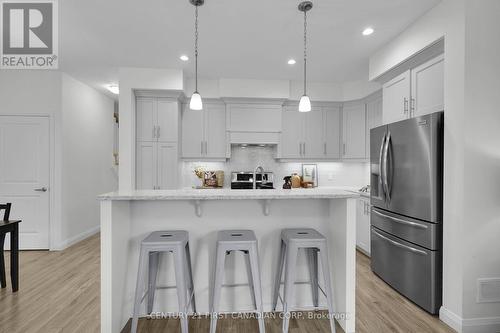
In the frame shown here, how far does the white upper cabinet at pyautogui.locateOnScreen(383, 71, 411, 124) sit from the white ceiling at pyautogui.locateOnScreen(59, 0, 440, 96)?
48 centimetres

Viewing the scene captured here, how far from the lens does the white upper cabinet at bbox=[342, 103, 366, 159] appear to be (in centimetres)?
447

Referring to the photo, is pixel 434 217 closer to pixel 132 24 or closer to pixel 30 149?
pixel 132 24

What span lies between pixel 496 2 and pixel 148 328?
3.74m

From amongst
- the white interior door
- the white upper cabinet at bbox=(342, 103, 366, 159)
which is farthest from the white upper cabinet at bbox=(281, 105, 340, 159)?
the white interior door

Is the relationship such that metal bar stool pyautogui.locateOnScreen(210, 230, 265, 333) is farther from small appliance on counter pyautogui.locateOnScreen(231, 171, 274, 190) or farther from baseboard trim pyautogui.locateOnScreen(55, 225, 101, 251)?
baseboard trim pyautogui.locateOnScreen(55, 225, 101, 251)

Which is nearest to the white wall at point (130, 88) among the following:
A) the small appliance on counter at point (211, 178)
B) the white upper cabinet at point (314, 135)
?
the small appliance on counter at point (211, 178)

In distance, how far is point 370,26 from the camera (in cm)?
270

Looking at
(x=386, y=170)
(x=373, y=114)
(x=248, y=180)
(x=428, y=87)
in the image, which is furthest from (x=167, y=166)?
(x=428, y=87)

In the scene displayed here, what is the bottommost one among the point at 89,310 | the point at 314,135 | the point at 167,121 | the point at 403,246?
the point at 89,310

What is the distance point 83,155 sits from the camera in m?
4.66

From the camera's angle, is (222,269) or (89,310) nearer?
(222,269)

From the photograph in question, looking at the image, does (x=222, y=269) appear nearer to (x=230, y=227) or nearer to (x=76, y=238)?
(x=230, y=227)

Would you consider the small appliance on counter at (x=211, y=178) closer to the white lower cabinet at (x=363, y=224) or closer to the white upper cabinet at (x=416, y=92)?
the white lower cabinet at (x=363, y=224)

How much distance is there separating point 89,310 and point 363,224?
11.3 ft
